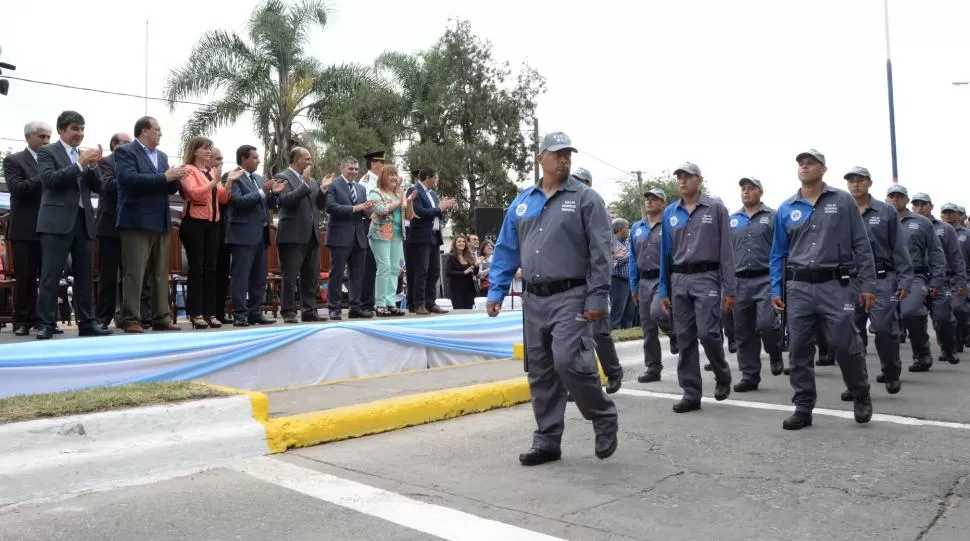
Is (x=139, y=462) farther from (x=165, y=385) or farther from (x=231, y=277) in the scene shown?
(x=231, y=277)

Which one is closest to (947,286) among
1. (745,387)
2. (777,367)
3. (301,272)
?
(777,367)

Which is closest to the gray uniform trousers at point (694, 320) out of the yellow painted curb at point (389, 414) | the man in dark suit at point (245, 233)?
the yellow painted curb at point (389, 414)

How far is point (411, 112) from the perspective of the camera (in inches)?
1500

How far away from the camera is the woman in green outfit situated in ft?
34.9

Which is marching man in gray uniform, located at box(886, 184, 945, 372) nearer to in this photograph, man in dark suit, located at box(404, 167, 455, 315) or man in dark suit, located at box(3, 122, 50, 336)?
man in dark suit, located at box(404, 167, 455, 315)

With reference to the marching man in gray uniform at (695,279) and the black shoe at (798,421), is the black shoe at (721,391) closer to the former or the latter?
the marching man in gray uniform at (695,279)

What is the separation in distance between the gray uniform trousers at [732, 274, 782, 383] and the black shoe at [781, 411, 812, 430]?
2.31 metres

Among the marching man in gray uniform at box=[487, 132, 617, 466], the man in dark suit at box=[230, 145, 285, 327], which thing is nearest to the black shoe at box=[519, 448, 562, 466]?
the marching man in gray uniform at box=[487, 132, 617, 466]

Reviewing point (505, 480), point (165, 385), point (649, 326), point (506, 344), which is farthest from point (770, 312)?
point (165, 385)

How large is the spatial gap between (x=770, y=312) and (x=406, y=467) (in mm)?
5659

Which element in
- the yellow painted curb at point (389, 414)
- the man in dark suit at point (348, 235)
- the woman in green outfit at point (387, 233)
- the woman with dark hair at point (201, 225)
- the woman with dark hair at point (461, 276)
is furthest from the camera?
the woman with dark hair at point (461, 276)

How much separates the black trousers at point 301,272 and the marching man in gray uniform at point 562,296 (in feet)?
15.6

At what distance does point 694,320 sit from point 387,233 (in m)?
4.62

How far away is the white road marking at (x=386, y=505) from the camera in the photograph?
395 centimetres
